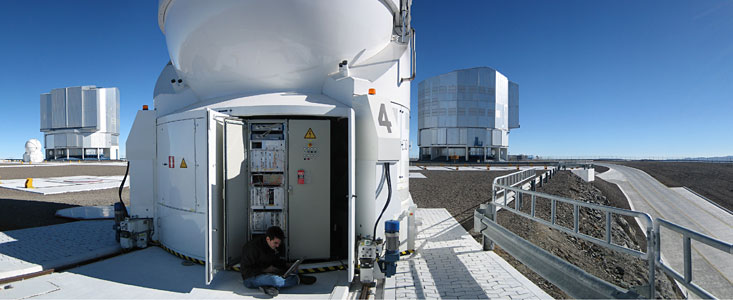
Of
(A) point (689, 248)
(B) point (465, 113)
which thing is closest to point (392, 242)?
→ (A) point (689, 248)

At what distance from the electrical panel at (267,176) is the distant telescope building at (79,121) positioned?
193ft

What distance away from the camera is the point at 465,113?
44875mm

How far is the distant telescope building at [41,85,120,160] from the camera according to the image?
46.9 metres

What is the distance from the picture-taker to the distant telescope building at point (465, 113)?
4466 centimetres

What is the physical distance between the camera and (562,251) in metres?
7.36

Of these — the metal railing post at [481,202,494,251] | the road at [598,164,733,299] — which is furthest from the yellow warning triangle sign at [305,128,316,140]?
the road at [598,164,733,299]

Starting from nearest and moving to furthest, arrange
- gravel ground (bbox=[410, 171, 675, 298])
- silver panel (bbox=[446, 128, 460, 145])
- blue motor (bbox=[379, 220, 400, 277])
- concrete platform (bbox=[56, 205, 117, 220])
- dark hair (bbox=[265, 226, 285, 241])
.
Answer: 1. dark hair (bbox=[265, 226, 285, 241])
2. blue motor (bbox=[379, 220, 400, 277])
3. gravel ground (bbox=[410, 171, 675, 298])
4. concrete platform (bbox=[56, 205, 117, 220])
5. silver panel (bbox=[446, 128, 460, 145])

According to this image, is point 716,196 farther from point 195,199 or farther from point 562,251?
point 195,199

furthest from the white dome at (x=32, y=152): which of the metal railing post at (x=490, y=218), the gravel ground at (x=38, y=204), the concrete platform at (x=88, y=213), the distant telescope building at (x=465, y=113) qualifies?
the metal railing post at (x=490, y=218)

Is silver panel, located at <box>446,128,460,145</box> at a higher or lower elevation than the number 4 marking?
higher

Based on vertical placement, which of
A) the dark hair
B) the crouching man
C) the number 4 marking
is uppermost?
the number 4 marking

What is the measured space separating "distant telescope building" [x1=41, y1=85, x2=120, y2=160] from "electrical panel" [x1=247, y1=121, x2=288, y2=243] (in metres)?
58.9

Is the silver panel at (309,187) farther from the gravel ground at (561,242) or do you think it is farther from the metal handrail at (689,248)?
the metal handrail at (689,248)

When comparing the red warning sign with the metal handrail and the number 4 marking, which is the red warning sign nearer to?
the number 4 marking
